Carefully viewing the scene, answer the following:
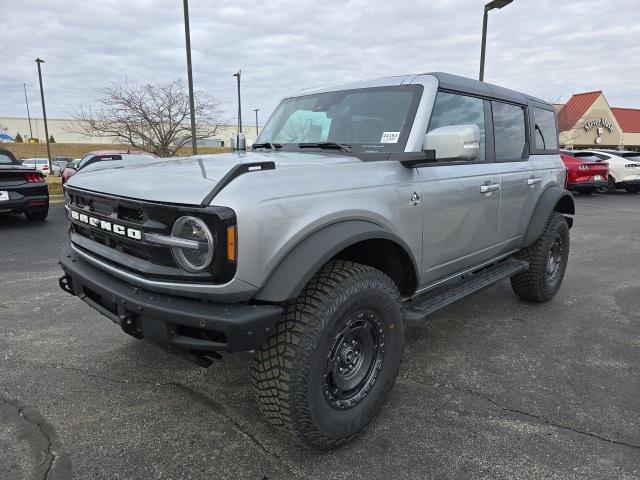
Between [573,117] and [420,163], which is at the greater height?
Answer: [573,117]

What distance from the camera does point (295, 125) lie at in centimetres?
355

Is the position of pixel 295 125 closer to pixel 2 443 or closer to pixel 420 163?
pixel 420 163

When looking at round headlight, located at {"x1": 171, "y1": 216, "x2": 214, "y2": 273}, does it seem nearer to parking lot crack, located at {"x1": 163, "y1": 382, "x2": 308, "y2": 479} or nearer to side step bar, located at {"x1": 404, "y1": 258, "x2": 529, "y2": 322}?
parking lot crack, located at {"x1": 163, "y1": 382, "x2": 308, "y2": 479}

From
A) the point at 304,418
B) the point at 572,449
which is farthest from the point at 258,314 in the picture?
the point at 572,449

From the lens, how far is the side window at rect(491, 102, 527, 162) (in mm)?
3768

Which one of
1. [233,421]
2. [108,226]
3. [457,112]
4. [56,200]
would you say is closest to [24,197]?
[56,200]

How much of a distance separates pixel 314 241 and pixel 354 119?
1.32m

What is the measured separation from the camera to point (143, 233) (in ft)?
6.93

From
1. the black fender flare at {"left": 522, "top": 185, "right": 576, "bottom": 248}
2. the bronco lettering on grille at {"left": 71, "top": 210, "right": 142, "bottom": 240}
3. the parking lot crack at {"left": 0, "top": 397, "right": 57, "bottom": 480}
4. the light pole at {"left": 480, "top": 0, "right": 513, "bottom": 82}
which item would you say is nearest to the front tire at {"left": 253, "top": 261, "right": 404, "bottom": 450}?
the bronco lettering on grille at {"left": 71, "top": 210, "right": 142, "bottom": 240}

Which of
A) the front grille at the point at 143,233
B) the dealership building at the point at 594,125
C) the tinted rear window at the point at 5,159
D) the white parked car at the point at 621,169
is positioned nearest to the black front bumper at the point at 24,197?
the tinted rear window at the point at 5,159

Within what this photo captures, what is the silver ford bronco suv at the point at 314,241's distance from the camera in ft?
6.45

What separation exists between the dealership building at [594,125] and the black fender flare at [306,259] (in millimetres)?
40550

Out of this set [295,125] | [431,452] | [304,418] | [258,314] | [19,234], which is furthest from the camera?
[19,234]

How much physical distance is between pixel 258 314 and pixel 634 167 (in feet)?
60.3
